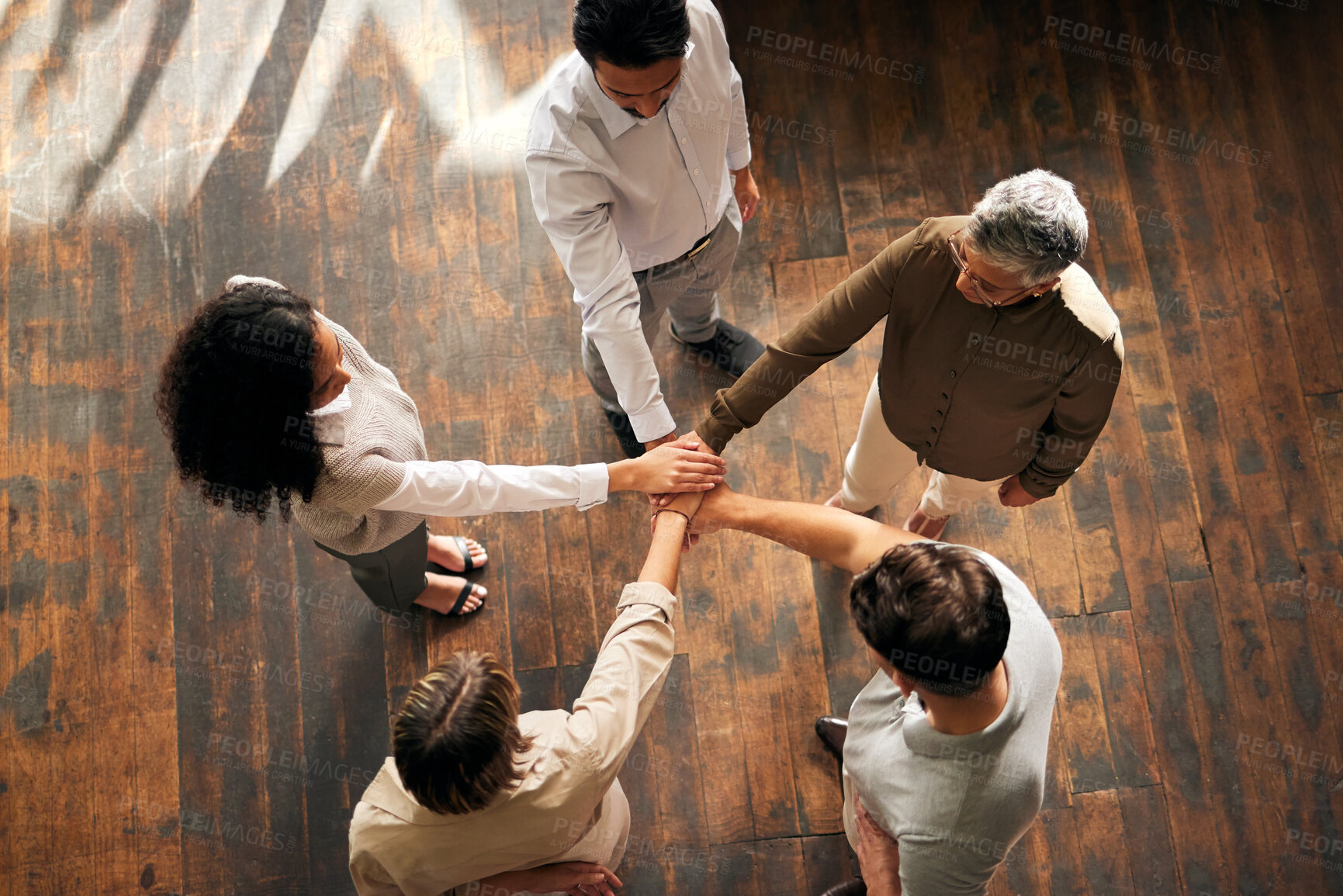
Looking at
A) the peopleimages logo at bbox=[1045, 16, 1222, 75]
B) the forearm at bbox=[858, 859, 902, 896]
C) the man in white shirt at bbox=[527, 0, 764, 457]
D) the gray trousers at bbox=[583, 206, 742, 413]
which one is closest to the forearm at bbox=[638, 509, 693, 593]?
the man in white shirt at bbox=[527, 0, 764, 457]

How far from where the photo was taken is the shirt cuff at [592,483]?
205 cm

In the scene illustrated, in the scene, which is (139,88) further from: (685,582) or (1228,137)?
(1228,137)

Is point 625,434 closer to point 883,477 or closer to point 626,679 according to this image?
point 883,477

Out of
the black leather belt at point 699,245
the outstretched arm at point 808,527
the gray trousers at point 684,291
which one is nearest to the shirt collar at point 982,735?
the outstretched arm at point 808,527

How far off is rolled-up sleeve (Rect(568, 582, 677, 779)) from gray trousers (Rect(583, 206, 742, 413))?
2.27ft

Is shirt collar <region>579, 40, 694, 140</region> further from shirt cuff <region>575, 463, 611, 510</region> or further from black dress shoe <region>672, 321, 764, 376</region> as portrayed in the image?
black dress shoe <region>672, 321, 764, 376</region>

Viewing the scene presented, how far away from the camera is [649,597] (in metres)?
1.80

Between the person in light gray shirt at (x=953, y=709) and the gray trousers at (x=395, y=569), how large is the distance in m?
1.24

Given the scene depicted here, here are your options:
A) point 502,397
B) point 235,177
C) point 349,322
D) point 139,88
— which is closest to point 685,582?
point 502,397

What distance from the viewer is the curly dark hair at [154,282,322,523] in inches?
61.9

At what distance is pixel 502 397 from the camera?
2873 mm

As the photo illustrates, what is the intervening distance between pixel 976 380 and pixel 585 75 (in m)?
1.05

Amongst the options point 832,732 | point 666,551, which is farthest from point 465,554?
point 832,732

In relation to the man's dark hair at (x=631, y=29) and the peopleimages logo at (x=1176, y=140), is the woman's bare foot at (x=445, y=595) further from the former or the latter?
the peopleimages logo at (x=1176, y=140)
